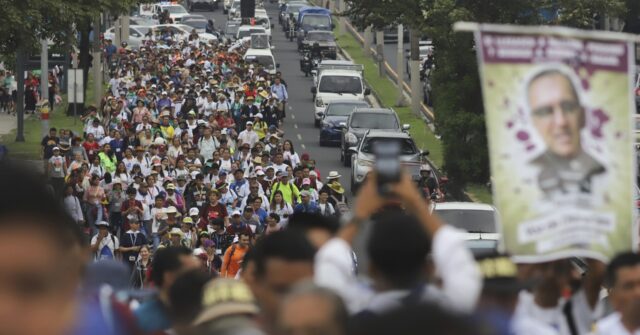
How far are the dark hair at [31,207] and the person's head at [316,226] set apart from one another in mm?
3415

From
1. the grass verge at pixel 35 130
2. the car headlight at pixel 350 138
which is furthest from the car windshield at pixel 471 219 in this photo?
the car headlight at pixel 350 138

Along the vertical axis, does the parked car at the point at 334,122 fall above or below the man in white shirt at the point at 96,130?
below

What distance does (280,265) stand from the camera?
573cm

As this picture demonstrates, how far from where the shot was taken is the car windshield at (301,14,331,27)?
7646cm

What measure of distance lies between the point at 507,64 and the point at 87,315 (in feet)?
9.94

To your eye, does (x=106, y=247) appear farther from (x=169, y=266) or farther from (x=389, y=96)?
(x=389, y=96)

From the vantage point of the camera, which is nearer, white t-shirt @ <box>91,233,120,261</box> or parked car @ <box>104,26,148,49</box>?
white t-shirt @ <box>91,233,120,261</box>

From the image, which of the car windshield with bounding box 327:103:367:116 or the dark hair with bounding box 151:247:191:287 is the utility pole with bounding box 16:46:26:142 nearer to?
the car windshield with bounding box 327:103:367:116

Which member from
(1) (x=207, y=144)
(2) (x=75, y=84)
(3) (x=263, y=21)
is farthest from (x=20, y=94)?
(3) (x=263, y=21)

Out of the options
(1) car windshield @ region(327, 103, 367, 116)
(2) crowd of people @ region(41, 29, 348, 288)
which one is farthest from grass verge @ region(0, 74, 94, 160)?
(1) car windshield @ region(327, 103, 367, 116)

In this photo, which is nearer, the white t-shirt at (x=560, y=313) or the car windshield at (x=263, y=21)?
the white t-shirt at (x=560, y=313)

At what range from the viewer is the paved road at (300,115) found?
4178 cm

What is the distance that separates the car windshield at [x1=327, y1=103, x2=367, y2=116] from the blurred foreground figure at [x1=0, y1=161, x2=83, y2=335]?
4237 centimetres

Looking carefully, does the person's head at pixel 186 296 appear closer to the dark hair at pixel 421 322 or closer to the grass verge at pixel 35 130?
the dark hair at pixel 421 322
